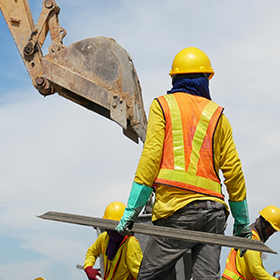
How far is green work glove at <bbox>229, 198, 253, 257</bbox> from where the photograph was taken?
2.91 meters

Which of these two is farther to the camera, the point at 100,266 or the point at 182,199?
the point at 100,266

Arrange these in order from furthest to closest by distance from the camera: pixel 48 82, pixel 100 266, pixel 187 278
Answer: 1. pixel 100 266
2. pixel 48 82
3. pixel 187 278

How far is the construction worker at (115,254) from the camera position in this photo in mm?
4777

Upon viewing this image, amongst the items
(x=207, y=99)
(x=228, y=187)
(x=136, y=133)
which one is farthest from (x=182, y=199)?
(x=136, y=133)

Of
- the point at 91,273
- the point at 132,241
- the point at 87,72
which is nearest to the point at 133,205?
the point at 132,241

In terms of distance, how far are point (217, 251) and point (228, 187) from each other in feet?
1.44

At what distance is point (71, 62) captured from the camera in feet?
16.9

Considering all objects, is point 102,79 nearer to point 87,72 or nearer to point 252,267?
point 87,72

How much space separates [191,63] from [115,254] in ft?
9.51

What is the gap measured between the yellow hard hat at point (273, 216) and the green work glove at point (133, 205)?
11.0 ft

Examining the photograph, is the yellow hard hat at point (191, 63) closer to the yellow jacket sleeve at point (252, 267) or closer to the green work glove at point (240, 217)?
the green work glove at point (240, 217)

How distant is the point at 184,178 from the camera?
2637mm

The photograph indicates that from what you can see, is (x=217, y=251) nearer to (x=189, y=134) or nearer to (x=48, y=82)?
(x=189, y=134)

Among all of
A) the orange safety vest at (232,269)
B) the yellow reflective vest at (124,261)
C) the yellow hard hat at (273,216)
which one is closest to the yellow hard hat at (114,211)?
the yellow reflective vest at (124,261)
